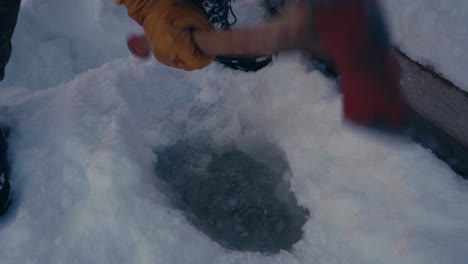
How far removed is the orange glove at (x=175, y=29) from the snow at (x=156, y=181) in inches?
20.0

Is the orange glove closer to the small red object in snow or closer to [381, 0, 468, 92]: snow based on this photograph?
the small red object in snow

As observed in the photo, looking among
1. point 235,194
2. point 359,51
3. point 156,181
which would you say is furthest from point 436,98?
point 156,181

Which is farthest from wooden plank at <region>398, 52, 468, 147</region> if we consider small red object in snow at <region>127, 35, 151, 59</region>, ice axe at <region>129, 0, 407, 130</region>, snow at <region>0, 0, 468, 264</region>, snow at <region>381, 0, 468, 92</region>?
small red object in snow at <region>127, 35, 151, 59</region>

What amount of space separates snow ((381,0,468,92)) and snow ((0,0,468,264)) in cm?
31

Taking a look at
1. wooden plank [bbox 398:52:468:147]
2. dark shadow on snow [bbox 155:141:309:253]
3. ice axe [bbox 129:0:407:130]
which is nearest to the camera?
ice axe [bbox 129:0:407:130]

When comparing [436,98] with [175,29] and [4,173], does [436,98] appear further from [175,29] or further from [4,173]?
[4,173]

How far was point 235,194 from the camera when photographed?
5.66 feet

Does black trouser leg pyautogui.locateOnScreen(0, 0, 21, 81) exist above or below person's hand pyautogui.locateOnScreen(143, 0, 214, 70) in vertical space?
below

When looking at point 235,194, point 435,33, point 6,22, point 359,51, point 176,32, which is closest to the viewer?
point 359,51

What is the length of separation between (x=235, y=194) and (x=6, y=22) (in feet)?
3.60

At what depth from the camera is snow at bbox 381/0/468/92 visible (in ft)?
4.74

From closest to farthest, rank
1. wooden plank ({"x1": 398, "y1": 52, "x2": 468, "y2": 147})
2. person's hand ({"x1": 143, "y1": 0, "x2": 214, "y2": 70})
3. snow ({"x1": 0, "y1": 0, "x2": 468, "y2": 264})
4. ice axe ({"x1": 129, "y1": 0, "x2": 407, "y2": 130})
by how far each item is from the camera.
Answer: ice axe ({"x1": 129, "y1": 0, "x2": 407, "y2": 130}) → person's hand ({"x1": 143, "y1": 0, "x2": 214, "y2": 70}) → snow ({"x1": 0, "y1": 0, "x2": 468, "y2": 264}) → wooden plank ({"x1": 398, "y1": 52, "x2": 468, "y2": 147})

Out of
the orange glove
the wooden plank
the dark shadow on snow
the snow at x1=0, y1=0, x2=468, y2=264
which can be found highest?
the orange glove

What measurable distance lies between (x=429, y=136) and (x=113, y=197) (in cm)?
124
